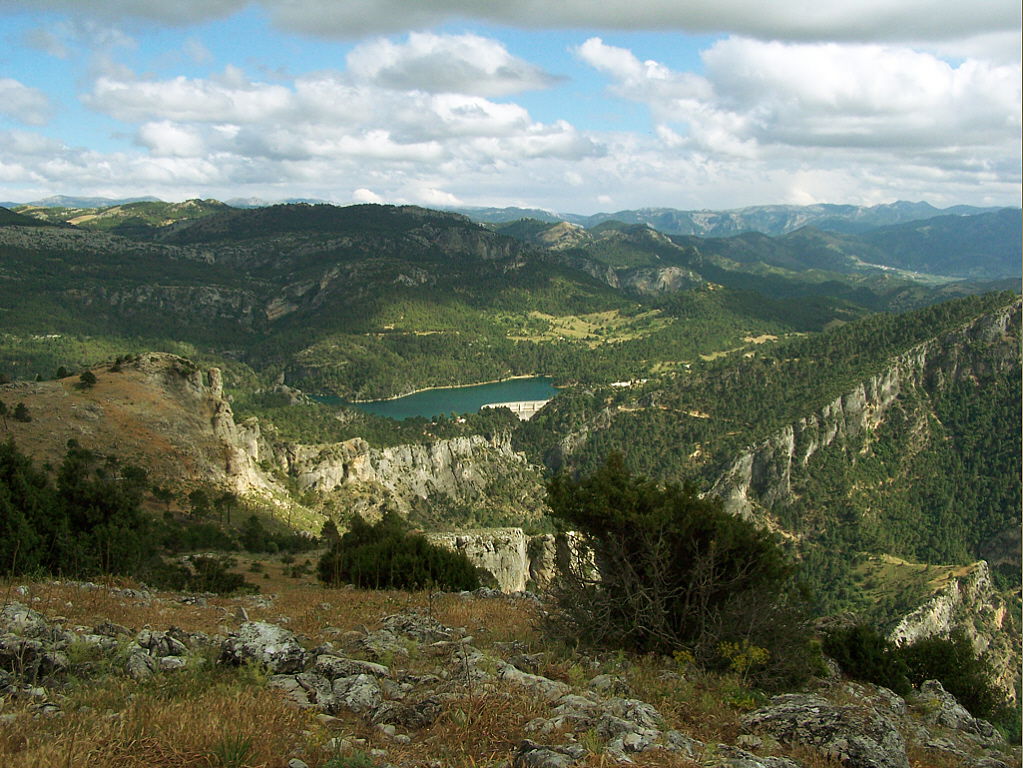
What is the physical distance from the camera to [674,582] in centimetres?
1203

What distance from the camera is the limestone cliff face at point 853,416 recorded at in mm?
107562

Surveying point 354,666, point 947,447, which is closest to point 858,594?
point 947,447

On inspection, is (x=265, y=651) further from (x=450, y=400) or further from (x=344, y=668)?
(x=450, y=400)

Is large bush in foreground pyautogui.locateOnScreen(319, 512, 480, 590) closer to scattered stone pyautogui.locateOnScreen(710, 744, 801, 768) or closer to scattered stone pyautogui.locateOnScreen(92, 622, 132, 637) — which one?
scattered stone pyautogui.locateOnScreen(92, 622, 132, 637)

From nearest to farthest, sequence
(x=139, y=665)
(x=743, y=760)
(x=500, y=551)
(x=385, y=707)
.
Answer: (x=743, y=760), (x=385, y=707), (x=139, y=665), (x=500, y=551)

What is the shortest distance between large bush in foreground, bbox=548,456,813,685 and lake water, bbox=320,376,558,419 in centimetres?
14779

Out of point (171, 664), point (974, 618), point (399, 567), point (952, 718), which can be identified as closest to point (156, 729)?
point (171, 664)

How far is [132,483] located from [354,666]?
32460 millimetres

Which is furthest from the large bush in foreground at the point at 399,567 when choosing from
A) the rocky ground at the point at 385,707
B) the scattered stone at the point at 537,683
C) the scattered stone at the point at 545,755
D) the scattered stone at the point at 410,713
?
the scattered stone at the point at 545,755

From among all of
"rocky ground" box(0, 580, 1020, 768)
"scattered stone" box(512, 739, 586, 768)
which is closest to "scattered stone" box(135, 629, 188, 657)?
"rocky ground" box(0, 580, 1020, 768)

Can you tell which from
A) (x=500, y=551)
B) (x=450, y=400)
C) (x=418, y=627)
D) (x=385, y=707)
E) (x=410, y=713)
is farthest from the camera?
(x=450, y=400)

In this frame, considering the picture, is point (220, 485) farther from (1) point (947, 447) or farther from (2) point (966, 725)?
(1) point (947, 447)

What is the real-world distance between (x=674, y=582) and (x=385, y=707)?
6358 millimetres

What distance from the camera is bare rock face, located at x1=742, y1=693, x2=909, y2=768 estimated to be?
7441 mm
